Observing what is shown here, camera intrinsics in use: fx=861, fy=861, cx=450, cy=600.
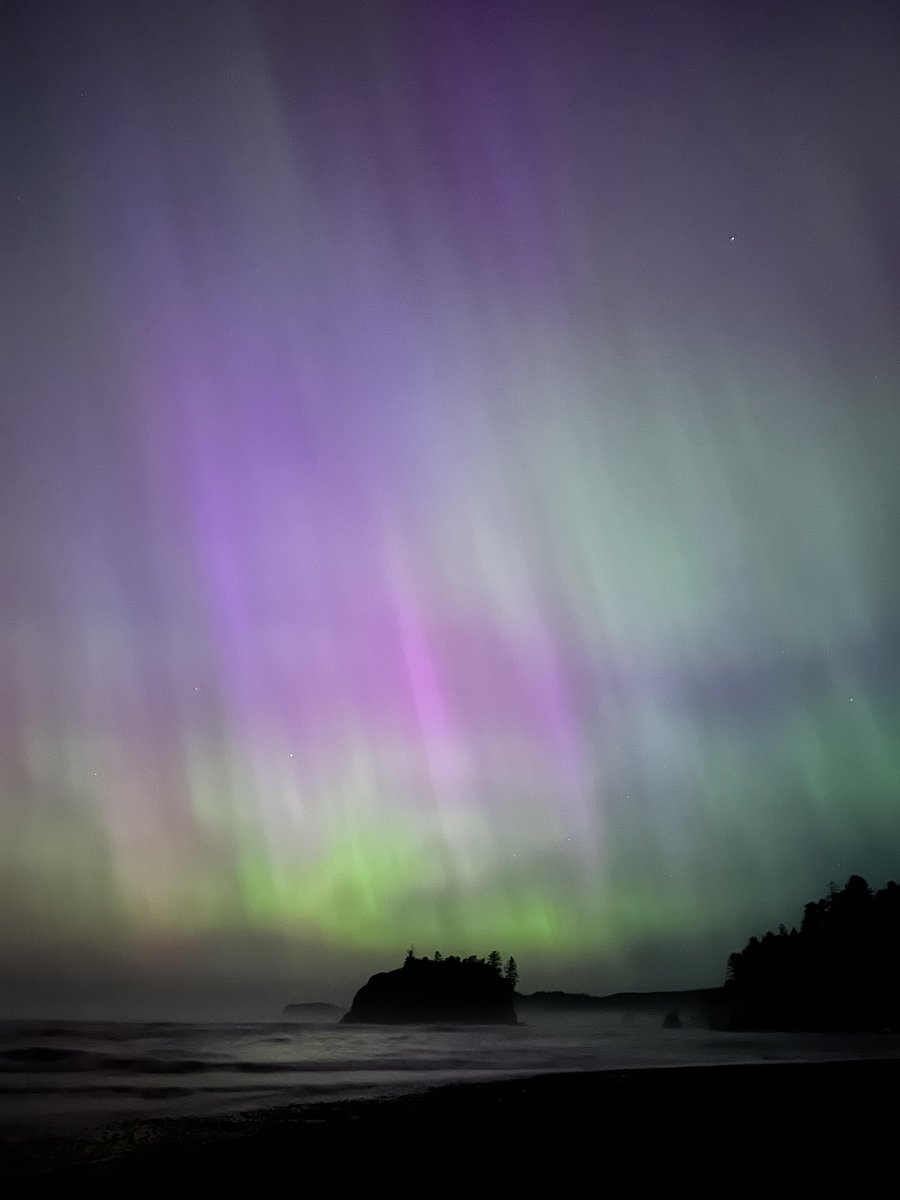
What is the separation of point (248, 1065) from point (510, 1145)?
29.8m

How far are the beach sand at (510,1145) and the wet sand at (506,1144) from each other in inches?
1.6

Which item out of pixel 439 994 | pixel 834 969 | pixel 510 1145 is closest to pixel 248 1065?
pixel 510 1145

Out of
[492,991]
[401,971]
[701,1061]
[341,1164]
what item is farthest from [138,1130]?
[401,971]

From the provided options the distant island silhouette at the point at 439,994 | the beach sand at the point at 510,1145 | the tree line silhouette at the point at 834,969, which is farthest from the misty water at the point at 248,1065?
the distant island silhouette at the point at 439,994

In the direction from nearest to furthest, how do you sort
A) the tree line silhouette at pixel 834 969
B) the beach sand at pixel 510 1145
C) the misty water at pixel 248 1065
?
the beach sand at pixel 510 1145 < the misty water at pixel 248 1065 < the tree line silhouette at pixel 834 969

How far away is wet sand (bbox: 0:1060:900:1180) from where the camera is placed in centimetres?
1438

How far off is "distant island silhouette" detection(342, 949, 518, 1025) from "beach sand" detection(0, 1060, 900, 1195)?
374 feet

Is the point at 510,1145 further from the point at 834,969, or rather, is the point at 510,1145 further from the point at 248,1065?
the point at 834,969

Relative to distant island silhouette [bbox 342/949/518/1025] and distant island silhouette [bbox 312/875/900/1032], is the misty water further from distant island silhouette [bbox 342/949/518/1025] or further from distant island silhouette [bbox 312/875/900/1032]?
distant island silhouette [bbox 342/949/518/1025]

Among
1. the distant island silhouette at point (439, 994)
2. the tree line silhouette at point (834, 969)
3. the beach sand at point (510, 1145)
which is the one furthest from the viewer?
the distant island silhouette at point (439, 994)

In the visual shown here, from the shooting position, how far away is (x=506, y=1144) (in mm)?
17062

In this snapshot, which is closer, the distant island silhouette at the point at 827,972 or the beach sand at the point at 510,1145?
the beach sand at the point at 510,1145

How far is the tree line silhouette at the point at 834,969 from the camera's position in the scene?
75750 mm

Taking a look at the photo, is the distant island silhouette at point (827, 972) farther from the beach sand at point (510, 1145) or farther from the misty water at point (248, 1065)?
the beach sand at point (510, 1145)
